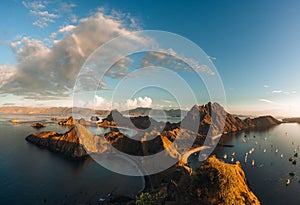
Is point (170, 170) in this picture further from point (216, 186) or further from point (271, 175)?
point (216, 186)

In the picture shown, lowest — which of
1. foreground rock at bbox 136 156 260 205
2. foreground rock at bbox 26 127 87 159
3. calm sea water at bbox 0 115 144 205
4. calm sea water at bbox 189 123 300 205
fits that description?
calm sea water at bbox 0 115 144 205

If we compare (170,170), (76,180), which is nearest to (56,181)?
(76,180)

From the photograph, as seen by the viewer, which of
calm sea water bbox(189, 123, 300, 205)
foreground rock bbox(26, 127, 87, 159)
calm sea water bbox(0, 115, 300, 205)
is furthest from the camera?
foreground rock bbox(26, 127, 87, 159)

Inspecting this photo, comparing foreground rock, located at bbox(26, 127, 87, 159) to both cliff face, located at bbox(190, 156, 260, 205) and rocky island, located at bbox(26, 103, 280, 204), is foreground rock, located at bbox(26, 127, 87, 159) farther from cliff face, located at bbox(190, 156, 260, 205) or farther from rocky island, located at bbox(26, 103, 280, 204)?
cliff face, located at bbox(190, 156, 260, 205)

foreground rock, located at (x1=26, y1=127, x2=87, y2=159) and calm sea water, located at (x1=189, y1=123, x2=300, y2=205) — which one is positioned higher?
foreground rock, located at (x1=26, y1=127, x2=87, y2=159)

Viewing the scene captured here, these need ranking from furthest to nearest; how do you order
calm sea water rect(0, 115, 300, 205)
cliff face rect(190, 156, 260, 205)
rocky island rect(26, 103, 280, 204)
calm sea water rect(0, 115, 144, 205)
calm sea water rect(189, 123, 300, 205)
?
calm sea water rect(189, 123, 300, 205), calm sea water rect(0, 115, 300, 205), calm sea water rect(0, 115, 144, 205), rocky island rect(26, 103, 280, 204), cliff face rect(190, 156, 260, 205)

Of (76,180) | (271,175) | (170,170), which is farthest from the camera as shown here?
(271,175)

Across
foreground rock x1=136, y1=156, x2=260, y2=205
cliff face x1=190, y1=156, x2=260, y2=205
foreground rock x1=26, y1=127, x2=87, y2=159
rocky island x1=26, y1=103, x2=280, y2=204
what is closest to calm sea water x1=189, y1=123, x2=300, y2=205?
rocky island x1=26, y1=103, x2=280, y2=204

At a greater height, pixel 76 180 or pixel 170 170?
pixel 170 170

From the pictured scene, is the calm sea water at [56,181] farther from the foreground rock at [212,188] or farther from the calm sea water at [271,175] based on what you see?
the calm sea water at [271,175]
